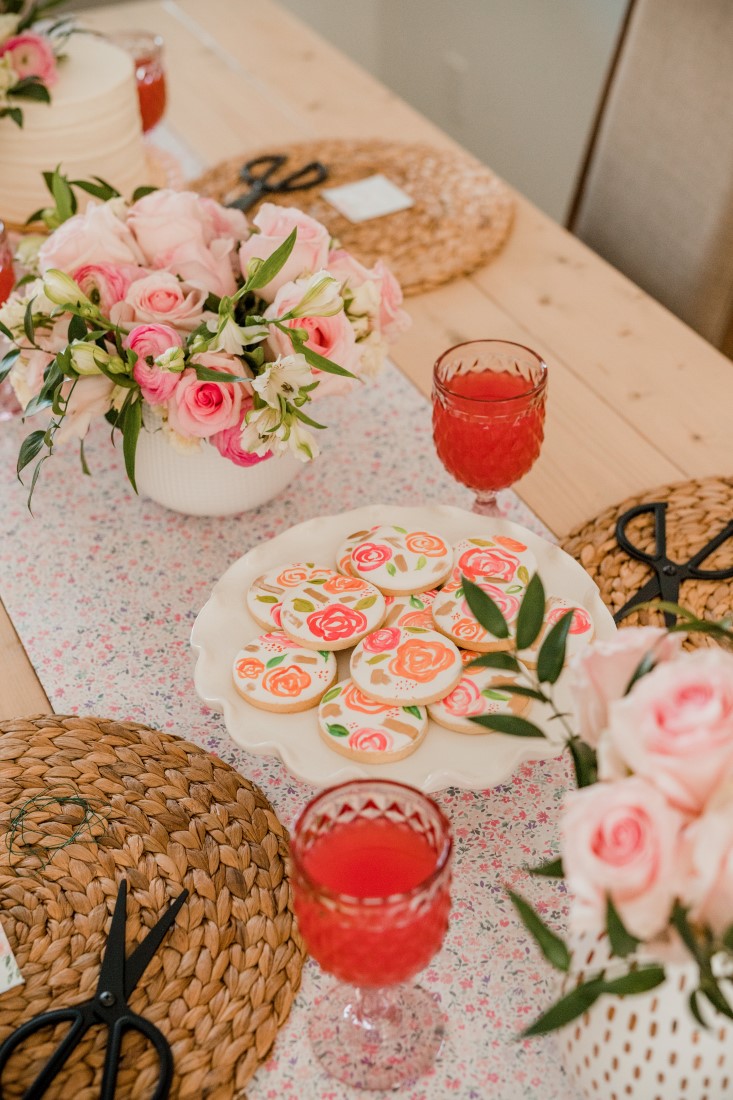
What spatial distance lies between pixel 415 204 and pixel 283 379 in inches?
30.3

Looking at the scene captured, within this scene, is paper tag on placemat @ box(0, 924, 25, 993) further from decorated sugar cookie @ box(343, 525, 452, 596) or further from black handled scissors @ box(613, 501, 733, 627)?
black handled scissors @ box(613, 501, 733, 627)

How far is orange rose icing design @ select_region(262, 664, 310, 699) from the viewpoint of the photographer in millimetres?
813

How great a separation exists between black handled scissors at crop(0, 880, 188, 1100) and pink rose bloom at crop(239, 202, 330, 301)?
534 millimetres

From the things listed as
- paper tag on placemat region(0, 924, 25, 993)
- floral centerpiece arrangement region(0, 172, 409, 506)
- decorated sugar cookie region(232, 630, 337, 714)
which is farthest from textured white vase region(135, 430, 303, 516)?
paper tag on placemat region(0, 924, 25, 993)

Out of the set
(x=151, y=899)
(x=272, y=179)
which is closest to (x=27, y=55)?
(x=272, y=179)

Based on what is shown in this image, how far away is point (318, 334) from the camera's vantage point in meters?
0.93

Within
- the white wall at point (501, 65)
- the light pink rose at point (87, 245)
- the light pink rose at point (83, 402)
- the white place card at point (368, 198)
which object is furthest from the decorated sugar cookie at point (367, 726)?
the white wall at point (501, 65)

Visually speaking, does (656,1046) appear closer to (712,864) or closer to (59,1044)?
(712,864)

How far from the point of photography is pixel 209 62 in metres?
1.99

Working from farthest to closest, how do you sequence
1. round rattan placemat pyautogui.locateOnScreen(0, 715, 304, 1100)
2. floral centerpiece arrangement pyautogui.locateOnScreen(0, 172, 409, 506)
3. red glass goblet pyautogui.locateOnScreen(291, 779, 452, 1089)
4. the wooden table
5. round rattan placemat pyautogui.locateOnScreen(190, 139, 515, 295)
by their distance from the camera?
1. round rattan placemat pyautogui.locateOnScreen(190, 139, 515, 295)
2. the wooden table
3. floral centerpiece arrangement pyautogui.locateOnScreen(0, 172, 409, 506)
4. round rattan placemat pyautogui.locateOnScreen(0, 715, 304, 1100)
5. red glass goblet pyautogui.locateOnScreen(291, 779, 452, 1089)

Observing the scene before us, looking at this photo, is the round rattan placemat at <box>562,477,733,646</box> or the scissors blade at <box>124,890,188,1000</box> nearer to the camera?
the scissors blade at <box>124,890,188,1000</box>

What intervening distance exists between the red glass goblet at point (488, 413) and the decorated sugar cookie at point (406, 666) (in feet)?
0.69

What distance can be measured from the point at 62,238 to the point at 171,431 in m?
0.21

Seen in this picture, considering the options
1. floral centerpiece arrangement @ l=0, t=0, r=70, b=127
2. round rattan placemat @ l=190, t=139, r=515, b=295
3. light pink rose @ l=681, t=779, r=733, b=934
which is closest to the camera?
light pink rose @ l=681, t=779, r=733, b=934
